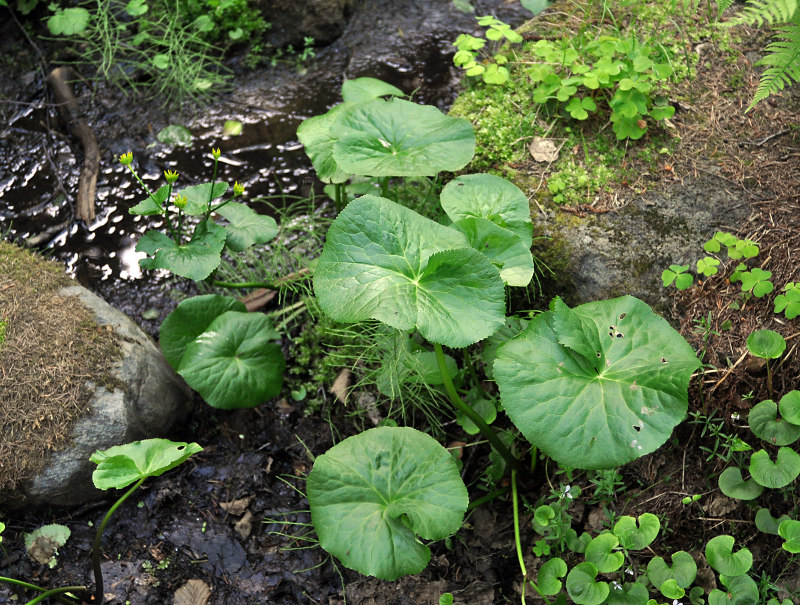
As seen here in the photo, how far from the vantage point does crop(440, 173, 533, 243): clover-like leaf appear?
241 cm

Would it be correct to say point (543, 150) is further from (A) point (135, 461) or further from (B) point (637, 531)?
(A) point (135, 461)

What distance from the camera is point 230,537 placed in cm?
244

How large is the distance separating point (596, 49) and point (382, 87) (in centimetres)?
104

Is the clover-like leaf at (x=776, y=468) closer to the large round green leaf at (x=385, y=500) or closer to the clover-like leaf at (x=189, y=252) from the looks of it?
the large round green leaf at (x=385, y=500)

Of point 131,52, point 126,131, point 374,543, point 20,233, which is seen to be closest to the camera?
point 374,543

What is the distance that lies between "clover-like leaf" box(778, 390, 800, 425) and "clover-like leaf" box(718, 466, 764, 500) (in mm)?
230

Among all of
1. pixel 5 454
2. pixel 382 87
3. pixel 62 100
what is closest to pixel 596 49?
pixel 382 87

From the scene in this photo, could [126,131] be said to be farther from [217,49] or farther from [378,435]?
[378,435]

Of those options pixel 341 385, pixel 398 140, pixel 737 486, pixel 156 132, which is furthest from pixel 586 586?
pixel 156 132

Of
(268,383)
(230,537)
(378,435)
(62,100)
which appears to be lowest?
(230,537)

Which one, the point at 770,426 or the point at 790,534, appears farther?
the point at 770,426

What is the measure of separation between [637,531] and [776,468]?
0.46 meters

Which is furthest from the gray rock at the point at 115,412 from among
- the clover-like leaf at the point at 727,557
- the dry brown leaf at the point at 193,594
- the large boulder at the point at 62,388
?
the clover-like leaf at the point at 727,557

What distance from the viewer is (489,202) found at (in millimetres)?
2465
